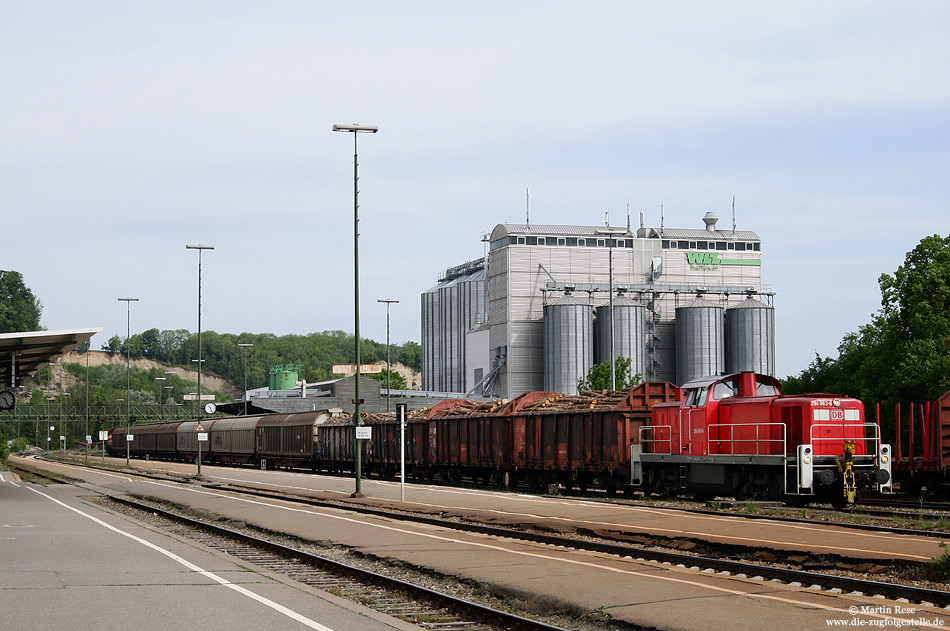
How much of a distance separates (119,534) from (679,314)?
10227cm

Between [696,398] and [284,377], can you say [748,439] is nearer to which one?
[696,398]

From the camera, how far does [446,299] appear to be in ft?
509

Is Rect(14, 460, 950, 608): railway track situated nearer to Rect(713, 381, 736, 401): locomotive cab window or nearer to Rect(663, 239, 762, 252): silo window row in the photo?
Rect(713, 381, 736, 401): locomotive cab window

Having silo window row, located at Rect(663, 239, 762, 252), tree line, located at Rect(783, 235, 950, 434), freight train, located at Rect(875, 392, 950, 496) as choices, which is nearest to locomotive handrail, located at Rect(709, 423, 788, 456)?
freight train, located at Rect(875, 392, 950, 496)

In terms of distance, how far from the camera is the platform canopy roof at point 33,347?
3391cm

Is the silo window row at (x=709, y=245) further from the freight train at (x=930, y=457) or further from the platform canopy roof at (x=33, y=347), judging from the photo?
the freight train at (x=930, y=457)

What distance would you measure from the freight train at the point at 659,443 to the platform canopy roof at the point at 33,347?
15.5m

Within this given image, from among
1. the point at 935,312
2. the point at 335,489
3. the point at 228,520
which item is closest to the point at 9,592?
the point at 228,520

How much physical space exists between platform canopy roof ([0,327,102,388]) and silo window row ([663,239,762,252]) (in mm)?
92592

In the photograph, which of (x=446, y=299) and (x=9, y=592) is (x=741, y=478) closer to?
A: (x=9, y=592)

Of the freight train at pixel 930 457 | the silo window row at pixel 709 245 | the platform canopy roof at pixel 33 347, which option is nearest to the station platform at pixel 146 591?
the platform canopy roof at pixel 33 347

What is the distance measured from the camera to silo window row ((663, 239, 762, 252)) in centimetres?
12756

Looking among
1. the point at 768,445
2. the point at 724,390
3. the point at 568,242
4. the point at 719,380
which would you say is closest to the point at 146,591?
the point at 768,445

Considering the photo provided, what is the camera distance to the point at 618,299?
388ft
